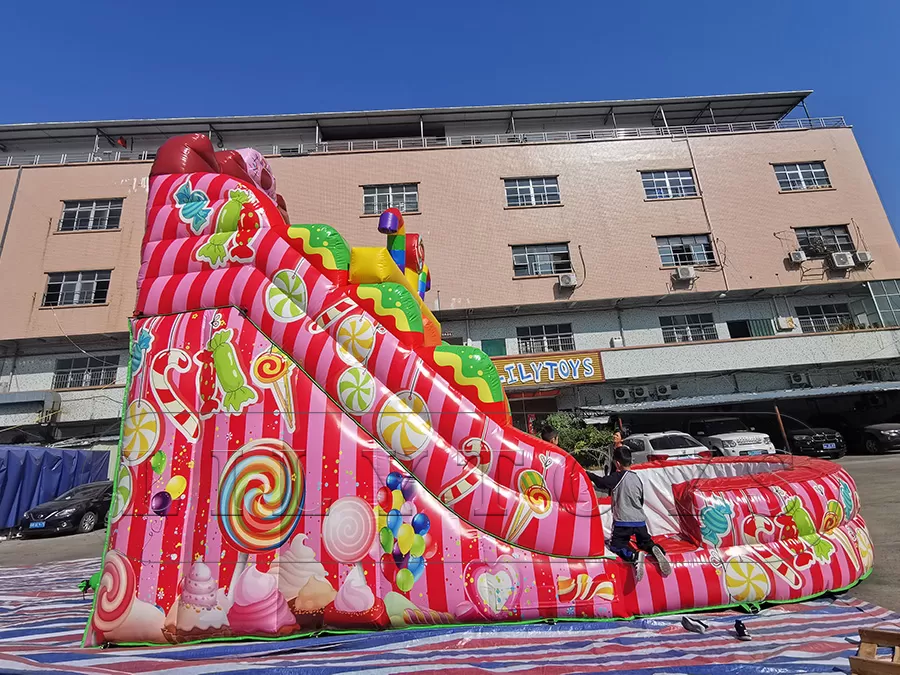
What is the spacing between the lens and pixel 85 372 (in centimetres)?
1992

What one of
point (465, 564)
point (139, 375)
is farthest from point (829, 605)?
point (139, 375)

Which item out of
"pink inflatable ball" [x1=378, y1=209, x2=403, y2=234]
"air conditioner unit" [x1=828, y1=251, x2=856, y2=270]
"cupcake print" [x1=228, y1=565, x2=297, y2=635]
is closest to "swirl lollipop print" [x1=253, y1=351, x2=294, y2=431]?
"cupcake print" [x1=228, y1=565, x2=297, y2=635]

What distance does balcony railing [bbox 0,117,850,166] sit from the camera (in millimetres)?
22906

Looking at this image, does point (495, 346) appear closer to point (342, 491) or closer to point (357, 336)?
point (357, 336)

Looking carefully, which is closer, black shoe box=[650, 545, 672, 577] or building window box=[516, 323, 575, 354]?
black shoe box=[650, 545, 672, 577]

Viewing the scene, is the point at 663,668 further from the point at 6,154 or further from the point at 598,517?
the point at 6,154

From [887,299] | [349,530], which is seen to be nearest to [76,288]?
[349,530]

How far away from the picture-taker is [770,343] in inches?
738

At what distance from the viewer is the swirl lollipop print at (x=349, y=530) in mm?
3967

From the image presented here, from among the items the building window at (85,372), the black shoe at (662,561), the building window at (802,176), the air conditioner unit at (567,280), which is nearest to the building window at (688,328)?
the air conditioner unit at (567,280)

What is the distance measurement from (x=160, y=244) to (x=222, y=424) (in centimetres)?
220

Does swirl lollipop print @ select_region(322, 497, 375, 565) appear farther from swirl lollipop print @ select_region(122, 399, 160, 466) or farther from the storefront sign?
the storefront sign

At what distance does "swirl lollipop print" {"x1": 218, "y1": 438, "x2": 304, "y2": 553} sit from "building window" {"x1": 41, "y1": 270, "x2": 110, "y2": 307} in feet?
67.6

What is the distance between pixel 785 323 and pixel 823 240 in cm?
440
